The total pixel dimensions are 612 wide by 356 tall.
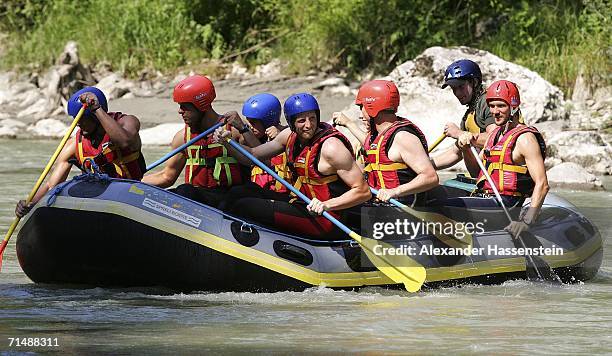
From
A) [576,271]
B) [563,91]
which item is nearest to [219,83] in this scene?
[563,91]

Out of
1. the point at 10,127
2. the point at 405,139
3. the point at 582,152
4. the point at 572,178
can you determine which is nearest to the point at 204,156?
the point at 405,139

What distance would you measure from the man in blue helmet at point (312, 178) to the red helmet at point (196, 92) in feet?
0.79

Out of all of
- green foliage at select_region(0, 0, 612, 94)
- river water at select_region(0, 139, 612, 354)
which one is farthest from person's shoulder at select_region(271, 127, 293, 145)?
green foliage at select_region(0, 0, 612, 94)

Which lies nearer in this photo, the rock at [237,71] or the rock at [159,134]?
the rock at [159,134]

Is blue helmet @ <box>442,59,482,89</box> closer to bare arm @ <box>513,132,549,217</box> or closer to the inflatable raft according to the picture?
bare arm @ <box>513,132,549,217</box>

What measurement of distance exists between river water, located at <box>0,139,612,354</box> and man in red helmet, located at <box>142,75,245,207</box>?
61cm

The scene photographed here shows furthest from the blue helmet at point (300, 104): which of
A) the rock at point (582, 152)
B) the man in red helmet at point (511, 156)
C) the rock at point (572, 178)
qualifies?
the rock at point (582, 152)

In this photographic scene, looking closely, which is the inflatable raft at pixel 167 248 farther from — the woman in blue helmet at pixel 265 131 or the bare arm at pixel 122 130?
the woman in blue helmet at pixel 265 131

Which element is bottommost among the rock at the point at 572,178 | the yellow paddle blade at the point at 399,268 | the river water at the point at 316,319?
the river water at the point at 316,319

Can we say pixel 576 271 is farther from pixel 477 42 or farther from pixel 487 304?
pixel 477 42

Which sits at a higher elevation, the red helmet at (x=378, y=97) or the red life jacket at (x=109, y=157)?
the red helmet at (x=378, y=97)

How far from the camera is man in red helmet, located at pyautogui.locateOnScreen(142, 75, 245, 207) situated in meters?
6.97

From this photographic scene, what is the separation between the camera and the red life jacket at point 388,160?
22.8ft

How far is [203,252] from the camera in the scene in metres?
6.61
